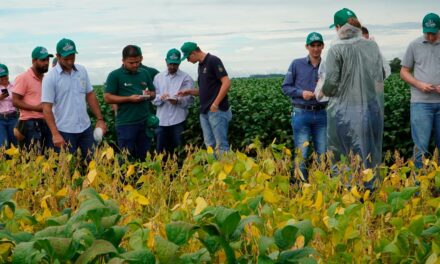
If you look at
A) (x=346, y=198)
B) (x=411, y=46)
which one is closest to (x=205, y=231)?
(x=346, y=198)

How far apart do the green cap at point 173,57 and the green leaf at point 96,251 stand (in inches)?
268

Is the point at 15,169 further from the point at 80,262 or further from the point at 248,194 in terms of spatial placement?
the point at 80,262

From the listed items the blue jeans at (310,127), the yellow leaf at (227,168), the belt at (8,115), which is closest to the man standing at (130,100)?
the blue jeans at (310,127)

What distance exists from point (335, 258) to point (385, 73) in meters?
4.09

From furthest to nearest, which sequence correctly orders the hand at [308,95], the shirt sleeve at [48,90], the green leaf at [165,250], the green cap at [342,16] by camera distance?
the hand at [308,95] → the shirt sleeve at [48,90] → the green cap at [342,16] → the green leaf at [165,250]

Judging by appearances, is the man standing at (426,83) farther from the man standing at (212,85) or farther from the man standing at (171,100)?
the man standing at (171,100)

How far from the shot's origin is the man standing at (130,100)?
8117 mm

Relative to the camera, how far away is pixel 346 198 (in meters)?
3.56

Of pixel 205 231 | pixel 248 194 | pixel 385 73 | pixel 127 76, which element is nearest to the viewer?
Answer: pixel 205 231

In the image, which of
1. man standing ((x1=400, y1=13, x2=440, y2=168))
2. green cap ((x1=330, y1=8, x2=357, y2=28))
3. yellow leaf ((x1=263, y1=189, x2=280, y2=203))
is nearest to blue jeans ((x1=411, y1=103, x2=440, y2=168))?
man standing ((x1=400, y1=13, x2=440, y2=168))

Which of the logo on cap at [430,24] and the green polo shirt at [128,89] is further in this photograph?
the green polo shirt at [128,89]

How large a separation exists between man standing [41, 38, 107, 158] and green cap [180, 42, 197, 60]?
1.33 meters

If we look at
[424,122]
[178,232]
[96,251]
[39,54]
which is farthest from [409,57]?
[96,251]

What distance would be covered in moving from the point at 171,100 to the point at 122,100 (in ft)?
3.58
